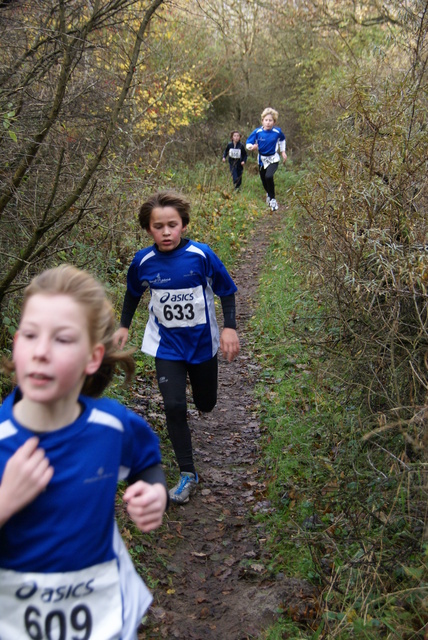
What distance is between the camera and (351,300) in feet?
13.0

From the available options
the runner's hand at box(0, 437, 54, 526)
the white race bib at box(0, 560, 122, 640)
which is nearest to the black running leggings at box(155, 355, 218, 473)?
the white race bib at box(0, 560, 122, 640)

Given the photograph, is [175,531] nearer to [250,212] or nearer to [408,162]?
[408,162]

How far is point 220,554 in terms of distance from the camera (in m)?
4.05

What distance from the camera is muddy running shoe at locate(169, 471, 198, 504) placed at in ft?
14.9

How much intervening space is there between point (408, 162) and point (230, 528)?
9.09 feet

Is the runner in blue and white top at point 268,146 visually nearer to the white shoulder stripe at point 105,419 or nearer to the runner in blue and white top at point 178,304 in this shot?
the runner in blue and white top at point 178,304

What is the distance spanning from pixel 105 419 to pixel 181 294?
250 centimetres

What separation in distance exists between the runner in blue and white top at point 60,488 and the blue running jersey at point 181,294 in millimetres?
2451

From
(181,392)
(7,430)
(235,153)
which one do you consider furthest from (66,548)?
(235,153)

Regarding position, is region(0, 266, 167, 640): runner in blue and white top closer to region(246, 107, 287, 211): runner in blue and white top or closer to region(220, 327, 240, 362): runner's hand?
region(220, 327, 240, 362): runner's hand

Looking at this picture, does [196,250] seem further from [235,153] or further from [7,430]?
[235,153]

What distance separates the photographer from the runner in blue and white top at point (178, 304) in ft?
14.1

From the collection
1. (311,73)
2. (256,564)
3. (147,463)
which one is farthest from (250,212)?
(147,463)

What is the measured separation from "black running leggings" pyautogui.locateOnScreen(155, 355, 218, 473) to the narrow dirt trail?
0.42 m
